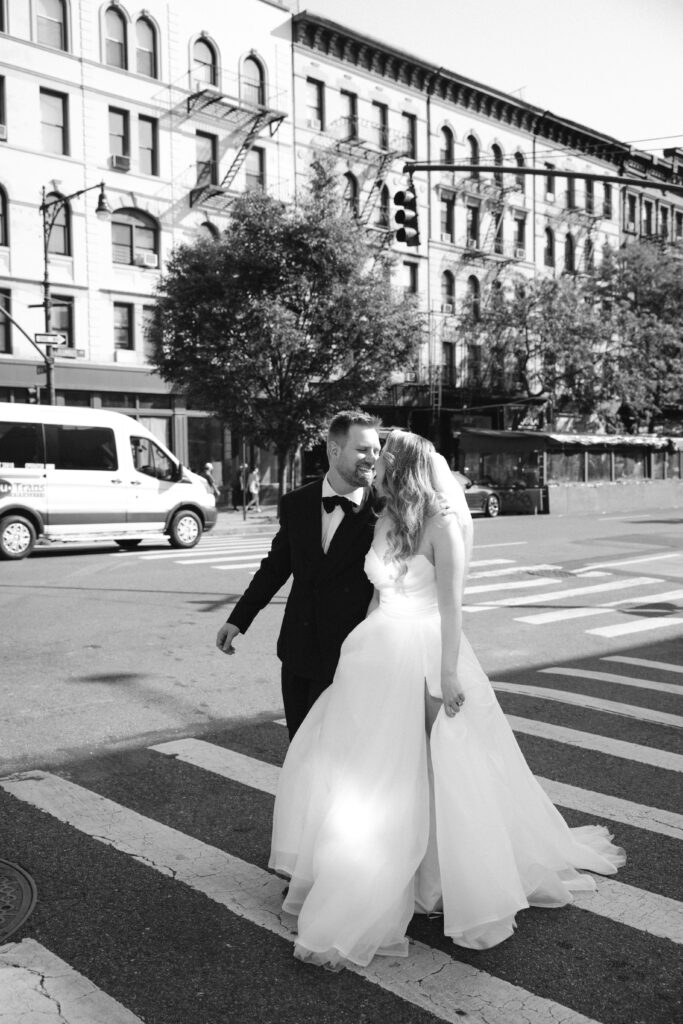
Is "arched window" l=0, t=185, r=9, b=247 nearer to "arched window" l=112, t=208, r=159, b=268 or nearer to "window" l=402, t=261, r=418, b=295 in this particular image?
"arched window" l=112, t=208, r=159, b=268

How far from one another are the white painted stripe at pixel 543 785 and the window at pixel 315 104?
3449 centimetres

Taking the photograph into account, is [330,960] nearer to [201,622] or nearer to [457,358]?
[201,622]

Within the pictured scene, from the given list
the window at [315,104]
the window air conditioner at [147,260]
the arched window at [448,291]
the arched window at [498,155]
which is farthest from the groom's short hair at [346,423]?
the arched window at [498,155]

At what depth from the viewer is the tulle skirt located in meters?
3.39

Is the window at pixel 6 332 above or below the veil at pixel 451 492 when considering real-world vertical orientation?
above

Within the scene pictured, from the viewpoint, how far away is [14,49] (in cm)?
2864

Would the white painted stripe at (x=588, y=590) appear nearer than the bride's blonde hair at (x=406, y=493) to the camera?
No

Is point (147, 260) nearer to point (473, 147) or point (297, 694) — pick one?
point (473, 147)

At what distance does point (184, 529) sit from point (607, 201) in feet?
128

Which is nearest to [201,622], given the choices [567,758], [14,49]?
[567,758]

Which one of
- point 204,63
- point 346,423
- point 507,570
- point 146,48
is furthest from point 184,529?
point 204,63

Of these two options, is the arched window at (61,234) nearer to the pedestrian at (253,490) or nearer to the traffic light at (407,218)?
the pedestrian at (253,490)

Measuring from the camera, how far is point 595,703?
285 inches

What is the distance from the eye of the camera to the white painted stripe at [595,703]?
6.80 metres
